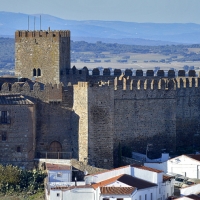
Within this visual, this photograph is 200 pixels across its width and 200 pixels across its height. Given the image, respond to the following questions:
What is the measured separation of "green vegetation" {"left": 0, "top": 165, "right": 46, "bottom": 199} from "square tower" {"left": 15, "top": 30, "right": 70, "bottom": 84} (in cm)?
846

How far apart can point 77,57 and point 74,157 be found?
383ft

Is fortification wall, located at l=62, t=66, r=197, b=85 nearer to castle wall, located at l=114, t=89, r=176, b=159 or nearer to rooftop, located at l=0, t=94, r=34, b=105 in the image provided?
castle wall, located at l=114, t=89, r=176, b=159

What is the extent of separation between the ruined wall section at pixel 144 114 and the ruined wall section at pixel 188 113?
2.42ft

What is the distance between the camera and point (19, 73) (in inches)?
1975

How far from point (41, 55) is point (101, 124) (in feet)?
26.3

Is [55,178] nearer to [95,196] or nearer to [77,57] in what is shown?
[95,196]

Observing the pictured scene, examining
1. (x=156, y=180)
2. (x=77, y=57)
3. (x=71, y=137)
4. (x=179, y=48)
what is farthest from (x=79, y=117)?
(x=179, y=48)

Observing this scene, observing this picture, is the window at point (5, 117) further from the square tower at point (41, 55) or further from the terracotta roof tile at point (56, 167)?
the square tower at point (41, 55)

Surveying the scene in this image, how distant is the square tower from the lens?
163 feet

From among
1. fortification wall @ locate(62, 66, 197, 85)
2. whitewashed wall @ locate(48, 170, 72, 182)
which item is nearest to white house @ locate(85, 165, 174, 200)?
whitewashed wall @ locate(48, 170, 72, 182)

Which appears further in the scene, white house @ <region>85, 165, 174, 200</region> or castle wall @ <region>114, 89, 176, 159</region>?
castle wall @ <region>114, 89, 176, 159</region>

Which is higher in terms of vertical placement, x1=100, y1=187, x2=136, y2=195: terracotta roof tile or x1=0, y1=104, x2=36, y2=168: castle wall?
x1=0, y1=104, x2=36, y2=168: castle wall

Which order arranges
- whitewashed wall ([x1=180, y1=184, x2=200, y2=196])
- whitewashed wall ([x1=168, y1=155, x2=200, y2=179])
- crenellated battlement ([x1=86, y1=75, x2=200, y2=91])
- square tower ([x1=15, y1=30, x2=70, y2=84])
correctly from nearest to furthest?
whitewashed wall ([x1=180, y1=184, x2=200, y2=196]) < whitewashed wall ([x1=168, y1=155, x2=200, y2=179]) < crenellated battlement ([x1=86, y1=75, x2=200, y2=91]) < square tower ([x1=15, y1=30, x2=70, y2=84])

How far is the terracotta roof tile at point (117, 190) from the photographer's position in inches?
1489
